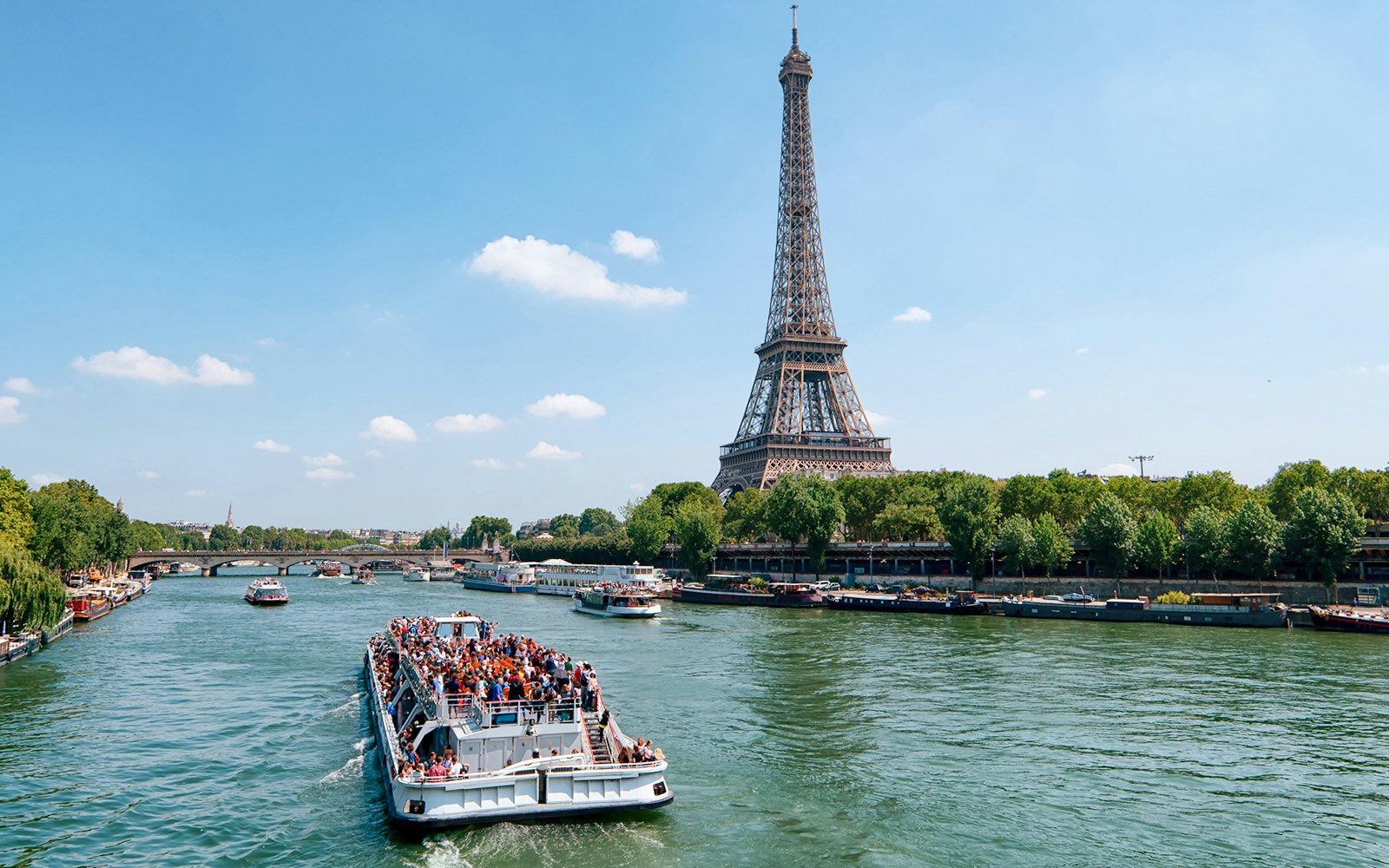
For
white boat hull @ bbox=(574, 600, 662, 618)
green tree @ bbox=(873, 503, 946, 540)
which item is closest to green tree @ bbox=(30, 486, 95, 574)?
white boat hull @ bbox=(574, 600, 662, 618)

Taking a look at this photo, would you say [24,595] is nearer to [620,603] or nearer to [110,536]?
[620,603]

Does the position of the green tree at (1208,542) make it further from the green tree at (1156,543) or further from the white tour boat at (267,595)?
the white tour boat at (267,595)

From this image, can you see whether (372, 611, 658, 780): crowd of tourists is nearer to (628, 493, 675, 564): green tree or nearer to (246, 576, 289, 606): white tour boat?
(246, 576, 289, 606): white tour boat

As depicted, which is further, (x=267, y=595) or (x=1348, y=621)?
(x=267, y=595)

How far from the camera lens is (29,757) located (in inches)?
1164

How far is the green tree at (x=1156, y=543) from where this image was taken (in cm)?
8075

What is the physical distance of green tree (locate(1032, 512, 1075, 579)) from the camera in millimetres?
87562

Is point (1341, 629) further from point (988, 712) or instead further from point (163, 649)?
point (163, 649)

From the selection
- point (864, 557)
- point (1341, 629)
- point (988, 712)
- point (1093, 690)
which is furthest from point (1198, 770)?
point (864, 557)

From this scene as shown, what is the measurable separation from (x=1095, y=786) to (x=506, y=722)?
53.0 ft

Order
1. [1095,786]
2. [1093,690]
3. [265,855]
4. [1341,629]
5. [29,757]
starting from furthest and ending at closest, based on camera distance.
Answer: [1341,629], [1093,690], [29,757], [1095,786], [265,855]

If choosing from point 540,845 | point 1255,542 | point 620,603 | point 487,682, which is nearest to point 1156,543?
point 1255,542

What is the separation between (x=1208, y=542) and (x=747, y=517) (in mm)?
61388

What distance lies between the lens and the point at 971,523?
90.7 meters
